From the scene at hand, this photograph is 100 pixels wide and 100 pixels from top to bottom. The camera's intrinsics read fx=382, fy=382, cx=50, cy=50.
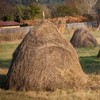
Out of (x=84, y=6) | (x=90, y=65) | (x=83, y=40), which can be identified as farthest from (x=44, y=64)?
(x=84, y=6)

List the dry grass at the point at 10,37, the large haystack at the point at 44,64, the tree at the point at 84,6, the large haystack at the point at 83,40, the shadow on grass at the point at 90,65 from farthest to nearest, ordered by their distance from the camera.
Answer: the tree at the point at 84,6 → the dry grass at the point at 10,37 → the large haystack at the point at 83,40 → the shadow on grass at the point at 90,65 → the large haystack at the point at 44,64

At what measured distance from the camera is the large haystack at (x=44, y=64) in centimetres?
1160

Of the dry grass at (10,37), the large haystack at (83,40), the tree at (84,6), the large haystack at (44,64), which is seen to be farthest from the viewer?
the tree at (84,6)

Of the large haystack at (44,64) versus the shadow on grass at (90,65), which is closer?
the large haystack at (44,64)

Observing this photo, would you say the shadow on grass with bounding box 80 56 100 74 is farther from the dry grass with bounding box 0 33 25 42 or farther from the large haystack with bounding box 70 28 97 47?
the dry grass with bounding box 0 33 25 42

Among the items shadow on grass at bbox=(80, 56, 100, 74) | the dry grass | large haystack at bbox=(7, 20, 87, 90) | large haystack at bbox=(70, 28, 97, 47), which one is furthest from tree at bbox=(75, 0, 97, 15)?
large haystack at bbox=(7, 20, 87, 90)

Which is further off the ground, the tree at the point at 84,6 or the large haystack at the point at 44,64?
the large haystack at the point at 44,64

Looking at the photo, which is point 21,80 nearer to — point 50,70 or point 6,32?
point 50,70

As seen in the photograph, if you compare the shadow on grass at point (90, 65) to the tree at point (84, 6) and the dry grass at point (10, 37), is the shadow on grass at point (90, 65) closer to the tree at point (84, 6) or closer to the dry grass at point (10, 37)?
the dry grass at point (10, 37)

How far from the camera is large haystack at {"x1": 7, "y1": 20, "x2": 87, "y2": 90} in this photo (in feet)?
38.1

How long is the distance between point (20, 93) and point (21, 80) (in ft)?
1.76

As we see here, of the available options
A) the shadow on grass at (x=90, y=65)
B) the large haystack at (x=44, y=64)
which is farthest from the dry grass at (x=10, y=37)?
the large haystack at (x=44, y=64)

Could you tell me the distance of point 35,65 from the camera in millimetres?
11656

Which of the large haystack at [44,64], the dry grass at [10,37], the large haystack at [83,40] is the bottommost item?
the dry grass at [10,37]
